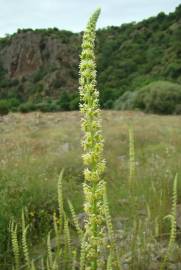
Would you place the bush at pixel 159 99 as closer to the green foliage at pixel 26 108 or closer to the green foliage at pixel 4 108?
the green foliage at pixel 26 108

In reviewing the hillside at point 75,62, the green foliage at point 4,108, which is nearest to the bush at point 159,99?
the hillside at point 75,62

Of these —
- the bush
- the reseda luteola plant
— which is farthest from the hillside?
the reseda luteola plant

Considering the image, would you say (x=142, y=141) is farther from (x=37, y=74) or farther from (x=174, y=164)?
(x=37, y=74)

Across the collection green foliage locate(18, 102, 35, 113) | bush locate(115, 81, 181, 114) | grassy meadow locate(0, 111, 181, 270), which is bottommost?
grassy meadow locate(0, 111, 181, 270)

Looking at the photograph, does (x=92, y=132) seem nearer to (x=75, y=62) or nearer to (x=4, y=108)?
(x=4, y=108)

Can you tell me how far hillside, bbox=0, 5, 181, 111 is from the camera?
41375 mm

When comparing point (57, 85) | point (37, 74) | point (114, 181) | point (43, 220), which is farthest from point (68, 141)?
point (37, 74)

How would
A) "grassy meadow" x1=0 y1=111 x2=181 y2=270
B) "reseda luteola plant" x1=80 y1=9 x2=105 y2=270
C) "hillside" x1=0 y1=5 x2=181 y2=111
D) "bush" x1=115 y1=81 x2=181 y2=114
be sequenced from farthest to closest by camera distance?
1. "hillside" x1=0 y1=5 x2=181 y2=111
2. "bush" x1=115 y1=81 x2=181 y2=114
3. "grassy meadow" x1=0 y1=111 x2=181 y2=270
4. "reseda luteola plant" x1=80 y1=9 x2=105 y2=270

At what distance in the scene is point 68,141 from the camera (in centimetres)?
1543

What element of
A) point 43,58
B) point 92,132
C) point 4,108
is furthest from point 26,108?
point 92,132

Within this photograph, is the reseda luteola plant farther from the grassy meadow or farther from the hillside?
the hillside

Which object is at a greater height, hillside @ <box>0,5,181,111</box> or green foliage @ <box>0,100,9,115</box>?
hillside @ <box>0,5,181,111</box>

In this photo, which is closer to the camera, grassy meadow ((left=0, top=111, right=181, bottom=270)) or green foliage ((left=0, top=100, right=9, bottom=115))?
grassy meadow ((left=0, top=111, right=181, bottom=270))

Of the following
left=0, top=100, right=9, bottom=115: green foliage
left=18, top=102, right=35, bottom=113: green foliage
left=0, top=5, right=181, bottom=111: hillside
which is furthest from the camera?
left=0, top=5, right=181, bottom=111: hillside
